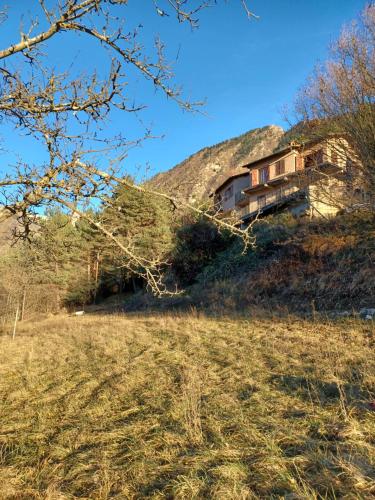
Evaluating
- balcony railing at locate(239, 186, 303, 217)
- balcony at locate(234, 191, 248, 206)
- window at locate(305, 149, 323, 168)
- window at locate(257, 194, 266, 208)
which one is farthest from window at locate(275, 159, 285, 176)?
window at locate(305, 149, 323, 168)

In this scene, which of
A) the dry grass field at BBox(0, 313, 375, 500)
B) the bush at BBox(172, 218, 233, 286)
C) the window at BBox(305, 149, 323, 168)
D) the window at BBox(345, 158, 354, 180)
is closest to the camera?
the dry grass field at BBox(0, 313, 375, 500)

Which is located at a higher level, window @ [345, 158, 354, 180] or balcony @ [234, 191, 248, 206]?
balcony @ [234, 191, 248, 206]

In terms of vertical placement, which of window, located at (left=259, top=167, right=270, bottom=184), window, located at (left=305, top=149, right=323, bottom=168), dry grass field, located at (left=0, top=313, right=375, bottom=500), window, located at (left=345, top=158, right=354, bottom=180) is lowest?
dry grass field, located at (left=0, top=313, right=375, bottom=500)

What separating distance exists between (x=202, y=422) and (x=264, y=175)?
3135 cm

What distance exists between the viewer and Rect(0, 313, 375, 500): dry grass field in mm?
3100

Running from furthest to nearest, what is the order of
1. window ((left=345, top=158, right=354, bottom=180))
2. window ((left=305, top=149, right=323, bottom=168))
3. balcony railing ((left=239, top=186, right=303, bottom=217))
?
balcony railing ((left=239, top=186, right=303, bottom=217))
window ((left=305, top=149, right=323, bottom=168))
window ((left=345, top=158, right=354, bottom=180))

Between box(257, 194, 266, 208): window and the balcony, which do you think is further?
the balcony

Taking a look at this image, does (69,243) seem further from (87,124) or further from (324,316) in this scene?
(324,316)

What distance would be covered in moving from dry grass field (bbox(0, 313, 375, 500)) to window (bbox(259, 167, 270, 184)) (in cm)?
2599

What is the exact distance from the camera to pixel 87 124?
13.2ft

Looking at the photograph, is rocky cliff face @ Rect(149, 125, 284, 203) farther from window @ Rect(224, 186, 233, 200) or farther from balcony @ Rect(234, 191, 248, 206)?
balcony @ Rect(234, 191, 248, 206)

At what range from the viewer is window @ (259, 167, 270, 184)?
33094 mm

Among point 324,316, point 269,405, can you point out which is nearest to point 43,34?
point 269,405

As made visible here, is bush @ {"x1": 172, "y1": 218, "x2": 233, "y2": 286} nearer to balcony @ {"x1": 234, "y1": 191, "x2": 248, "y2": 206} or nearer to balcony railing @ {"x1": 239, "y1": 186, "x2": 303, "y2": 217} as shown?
balcony railing @ {"x1": 239, "y1": 186, "x2": 303, "y2": 217}
